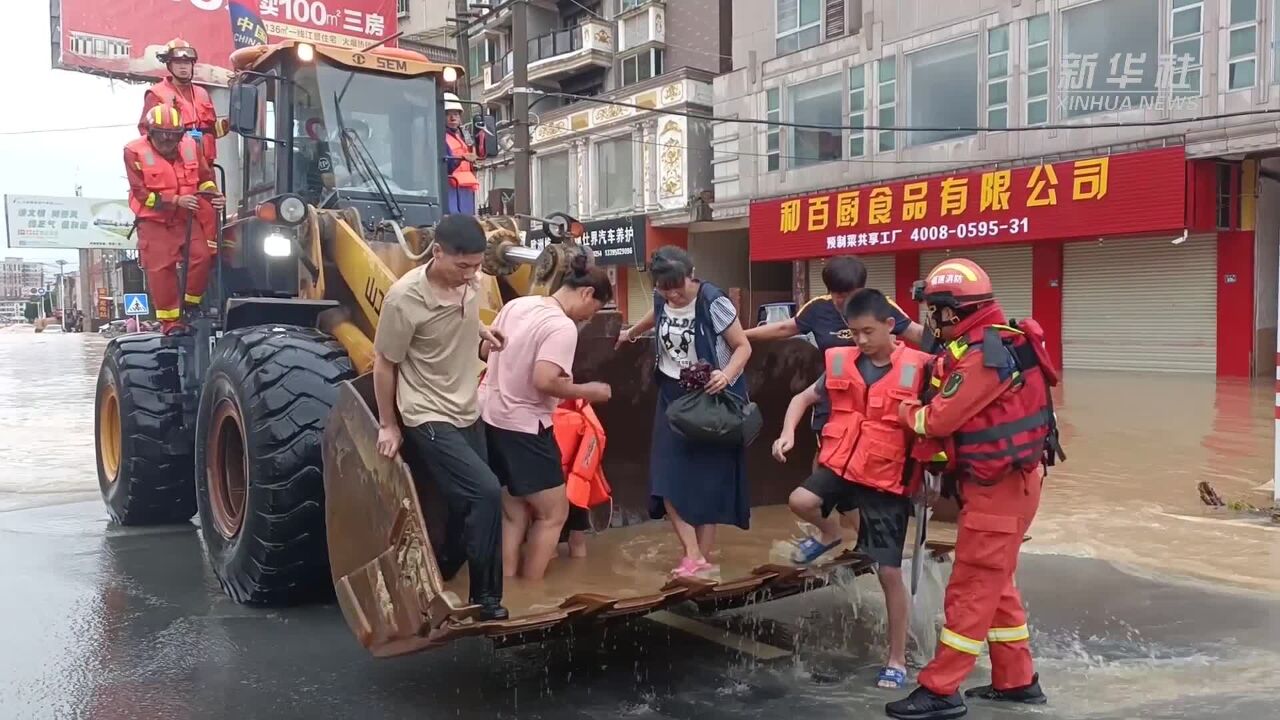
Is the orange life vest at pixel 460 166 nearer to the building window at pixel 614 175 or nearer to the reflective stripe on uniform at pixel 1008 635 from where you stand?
the reflective stripe on uniform at pixel 1008 635

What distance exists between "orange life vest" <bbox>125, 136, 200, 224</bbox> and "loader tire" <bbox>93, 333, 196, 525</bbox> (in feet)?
3.20

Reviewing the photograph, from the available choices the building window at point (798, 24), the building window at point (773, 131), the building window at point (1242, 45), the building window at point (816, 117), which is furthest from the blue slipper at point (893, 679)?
the building window at point (798, 24)

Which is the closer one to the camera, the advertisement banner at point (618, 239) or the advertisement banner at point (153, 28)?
the advertisement banner at point (153, 28)

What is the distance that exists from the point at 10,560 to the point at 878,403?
5543 mm

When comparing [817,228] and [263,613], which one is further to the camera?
[817,228]

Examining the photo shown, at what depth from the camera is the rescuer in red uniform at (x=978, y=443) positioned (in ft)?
12.7

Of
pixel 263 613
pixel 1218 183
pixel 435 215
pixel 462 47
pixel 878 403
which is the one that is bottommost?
pixel 263 613

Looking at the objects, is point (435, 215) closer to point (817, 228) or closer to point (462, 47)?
point (462, 47)

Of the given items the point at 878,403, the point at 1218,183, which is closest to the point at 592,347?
the point at 878,403

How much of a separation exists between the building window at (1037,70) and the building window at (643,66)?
12.8 m

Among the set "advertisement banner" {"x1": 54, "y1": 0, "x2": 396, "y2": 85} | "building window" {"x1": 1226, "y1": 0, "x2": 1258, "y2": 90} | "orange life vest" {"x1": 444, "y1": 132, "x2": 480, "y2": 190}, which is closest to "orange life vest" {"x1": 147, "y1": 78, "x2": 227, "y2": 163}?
"orange life vest" {"x1": 444, "y1": 132, "x2": 480, "y2": 190}

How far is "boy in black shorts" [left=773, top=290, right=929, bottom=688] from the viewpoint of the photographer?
4281 millimetres

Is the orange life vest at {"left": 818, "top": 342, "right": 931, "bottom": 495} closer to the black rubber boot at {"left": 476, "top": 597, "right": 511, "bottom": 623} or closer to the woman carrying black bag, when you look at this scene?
the woman carrying black bag

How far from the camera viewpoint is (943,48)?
21.3m
